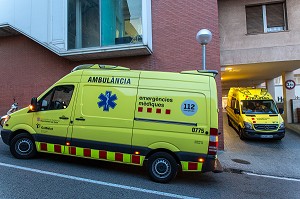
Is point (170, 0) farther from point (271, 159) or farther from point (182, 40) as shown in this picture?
point (271, 159)

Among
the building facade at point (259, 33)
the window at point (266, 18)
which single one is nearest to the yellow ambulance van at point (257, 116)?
the building facade at point (259, 33)

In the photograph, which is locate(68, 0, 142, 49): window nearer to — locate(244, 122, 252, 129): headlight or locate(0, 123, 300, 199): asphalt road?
locate(0, 123, 300, 199): asphalt road

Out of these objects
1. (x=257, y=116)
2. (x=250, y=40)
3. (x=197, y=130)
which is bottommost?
(x=197, y=130)

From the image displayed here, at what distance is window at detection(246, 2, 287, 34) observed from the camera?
12086 millimetres

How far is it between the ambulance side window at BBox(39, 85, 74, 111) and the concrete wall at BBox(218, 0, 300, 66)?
313 inches

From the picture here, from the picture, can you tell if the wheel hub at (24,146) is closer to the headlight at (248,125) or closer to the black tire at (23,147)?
the black tire at (23,147)

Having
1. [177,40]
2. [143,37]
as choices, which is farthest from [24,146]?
[177,40]

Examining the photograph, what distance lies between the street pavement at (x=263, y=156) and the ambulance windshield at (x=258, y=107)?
1334mm

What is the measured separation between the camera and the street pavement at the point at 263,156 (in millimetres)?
7082

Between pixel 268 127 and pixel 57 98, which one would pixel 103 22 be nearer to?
pixel 57 98

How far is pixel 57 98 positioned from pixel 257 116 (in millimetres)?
8591

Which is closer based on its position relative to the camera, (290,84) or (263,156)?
(263,156)

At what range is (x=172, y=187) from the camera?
5176mm

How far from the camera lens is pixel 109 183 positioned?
5117mm
